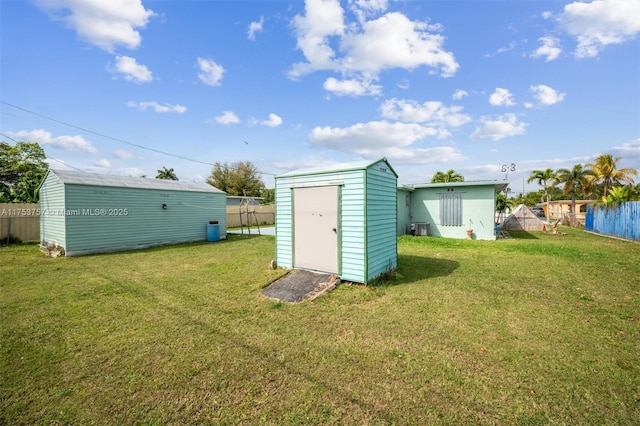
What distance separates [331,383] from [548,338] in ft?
9.64

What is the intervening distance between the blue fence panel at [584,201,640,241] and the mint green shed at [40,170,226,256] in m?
20.2

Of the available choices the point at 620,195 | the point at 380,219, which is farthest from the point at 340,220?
the point at 620,195

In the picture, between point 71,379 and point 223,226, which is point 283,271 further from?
point 223,226

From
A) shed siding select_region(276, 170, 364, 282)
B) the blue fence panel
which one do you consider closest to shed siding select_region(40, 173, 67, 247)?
shed siding select_region(276, 170, 364, 282)

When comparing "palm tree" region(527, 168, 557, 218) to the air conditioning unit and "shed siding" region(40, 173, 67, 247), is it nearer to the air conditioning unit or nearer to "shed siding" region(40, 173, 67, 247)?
the air conditioning unit

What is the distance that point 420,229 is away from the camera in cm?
1529

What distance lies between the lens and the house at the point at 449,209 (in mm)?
14039

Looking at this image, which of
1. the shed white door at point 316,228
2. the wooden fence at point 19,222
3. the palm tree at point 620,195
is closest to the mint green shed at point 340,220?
the shed white door at point 316,228

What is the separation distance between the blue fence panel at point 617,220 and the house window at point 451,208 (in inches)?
285

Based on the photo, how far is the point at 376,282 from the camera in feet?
20.0

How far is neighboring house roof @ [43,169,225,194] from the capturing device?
421 inches

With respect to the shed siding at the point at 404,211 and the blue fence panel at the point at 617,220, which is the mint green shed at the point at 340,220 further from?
the blue fence panel at the point at 617,220

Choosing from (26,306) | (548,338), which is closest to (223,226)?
(26,306)

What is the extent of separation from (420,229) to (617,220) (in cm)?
996
